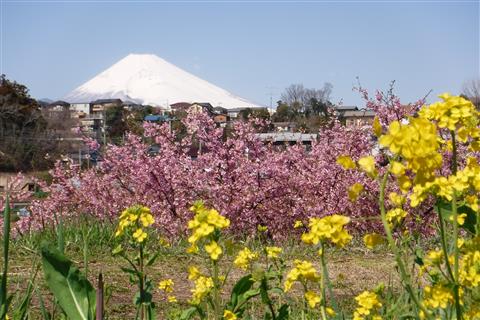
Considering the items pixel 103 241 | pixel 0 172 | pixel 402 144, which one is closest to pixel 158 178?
pixel 103 241

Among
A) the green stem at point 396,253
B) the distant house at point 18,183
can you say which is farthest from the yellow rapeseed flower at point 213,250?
the distant house at point 18,183

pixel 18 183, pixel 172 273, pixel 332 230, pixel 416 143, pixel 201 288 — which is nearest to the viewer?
pixel 416 143

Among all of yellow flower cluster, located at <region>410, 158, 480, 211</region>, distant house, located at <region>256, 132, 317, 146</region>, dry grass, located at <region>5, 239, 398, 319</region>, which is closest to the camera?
yellow flower cluster, located at <region>410, 158, 480, 211</region>

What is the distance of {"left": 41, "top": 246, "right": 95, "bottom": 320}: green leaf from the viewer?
5.37 feet

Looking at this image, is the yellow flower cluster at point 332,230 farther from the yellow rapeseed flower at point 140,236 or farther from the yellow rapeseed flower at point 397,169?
the yellow rapeseed flower at point 140,236

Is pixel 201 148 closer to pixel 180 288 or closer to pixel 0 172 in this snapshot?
pixel 180 288

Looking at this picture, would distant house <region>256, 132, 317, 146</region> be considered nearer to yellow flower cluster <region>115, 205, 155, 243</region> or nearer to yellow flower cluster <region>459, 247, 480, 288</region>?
yellow flower cluster <region>115, 205, 155, 243</region>

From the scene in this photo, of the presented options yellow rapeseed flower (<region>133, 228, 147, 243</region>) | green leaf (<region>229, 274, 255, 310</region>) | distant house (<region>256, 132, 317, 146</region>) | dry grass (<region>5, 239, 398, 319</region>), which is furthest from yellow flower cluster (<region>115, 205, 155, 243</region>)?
distant house (<region>256, 132, 317, 146</region>)

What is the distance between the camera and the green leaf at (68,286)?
164cm

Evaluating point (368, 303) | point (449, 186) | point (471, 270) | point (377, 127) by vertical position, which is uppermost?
point (377, 127)

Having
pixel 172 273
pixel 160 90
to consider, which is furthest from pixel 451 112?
pixel 160 90

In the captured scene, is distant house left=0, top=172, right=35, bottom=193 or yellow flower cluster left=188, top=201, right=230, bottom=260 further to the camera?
distant house left=0, top=172, right=35, bottom=193

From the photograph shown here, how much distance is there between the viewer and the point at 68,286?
65.2 inches

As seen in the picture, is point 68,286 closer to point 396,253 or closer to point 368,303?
point 368,303
